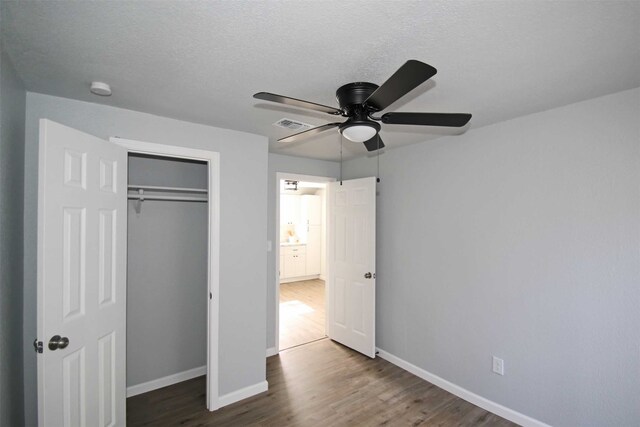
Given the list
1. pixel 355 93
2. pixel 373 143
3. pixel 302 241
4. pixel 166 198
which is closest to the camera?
pixel 355 93

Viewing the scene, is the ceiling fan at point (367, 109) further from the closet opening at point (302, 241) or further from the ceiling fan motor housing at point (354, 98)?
the closet opening at point (302, 241)

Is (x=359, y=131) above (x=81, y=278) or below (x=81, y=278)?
above

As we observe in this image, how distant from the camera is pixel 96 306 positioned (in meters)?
1.88

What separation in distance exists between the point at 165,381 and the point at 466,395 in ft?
9.60

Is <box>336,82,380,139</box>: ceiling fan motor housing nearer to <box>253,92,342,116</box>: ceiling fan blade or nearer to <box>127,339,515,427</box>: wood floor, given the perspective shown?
<box>253,92,342,116</box>: ceiling fan blade

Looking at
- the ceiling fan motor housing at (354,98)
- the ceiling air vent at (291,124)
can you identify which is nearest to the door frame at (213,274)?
the ceiling air vent at (291,124)

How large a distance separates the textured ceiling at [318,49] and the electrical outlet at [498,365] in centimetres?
209

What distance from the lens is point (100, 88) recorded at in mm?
1809

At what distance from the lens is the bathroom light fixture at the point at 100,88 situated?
179 cm

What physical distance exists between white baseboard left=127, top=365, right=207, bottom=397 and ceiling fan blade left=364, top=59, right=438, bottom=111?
321 centimetres

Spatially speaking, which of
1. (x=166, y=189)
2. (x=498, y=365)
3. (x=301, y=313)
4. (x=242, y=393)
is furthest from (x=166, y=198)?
(x=498, y=365)

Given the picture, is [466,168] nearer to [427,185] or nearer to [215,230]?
[427,185]

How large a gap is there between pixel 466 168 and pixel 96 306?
313 centimetres

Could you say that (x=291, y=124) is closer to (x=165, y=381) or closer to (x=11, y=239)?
(x=11, y=239)
